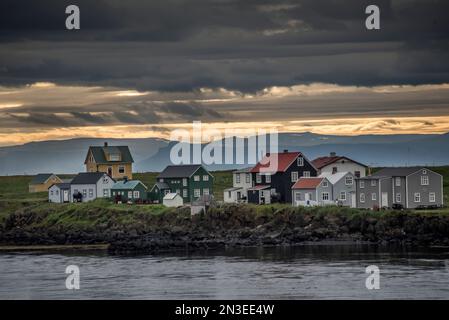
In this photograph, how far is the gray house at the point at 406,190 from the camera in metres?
95.6

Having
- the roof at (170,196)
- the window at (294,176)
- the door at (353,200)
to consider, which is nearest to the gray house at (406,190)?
the door at (353,200)

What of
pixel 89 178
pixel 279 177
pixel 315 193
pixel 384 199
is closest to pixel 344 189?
pixel 315 193

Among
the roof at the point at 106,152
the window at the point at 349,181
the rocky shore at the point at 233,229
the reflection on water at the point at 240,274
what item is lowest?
the reflection on water at the point at 240,274

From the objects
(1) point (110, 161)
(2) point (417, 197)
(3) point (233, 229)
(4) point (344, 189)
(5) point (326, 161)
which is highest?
(1) point (110, 161)

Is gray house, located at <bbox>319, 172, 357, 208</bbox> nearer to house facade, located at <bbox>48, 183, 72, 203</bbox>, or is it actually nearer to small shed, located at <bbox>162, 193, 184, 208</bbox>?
small shed, located at <bbox>162, 193, 184, 208</bbox>

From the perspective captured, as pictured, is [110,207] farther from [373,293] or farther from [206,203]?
[373,293]

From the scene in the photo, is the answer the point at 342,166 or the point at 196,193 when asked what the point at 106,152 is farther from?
the point at 342,166

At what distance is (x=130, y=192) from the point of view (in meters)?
109

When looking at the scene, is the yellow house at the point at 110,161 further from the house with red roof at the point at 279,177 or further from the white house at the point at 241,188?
the house with red roof at the point at 279,177

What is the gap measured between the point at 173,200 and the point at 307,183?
1297cm

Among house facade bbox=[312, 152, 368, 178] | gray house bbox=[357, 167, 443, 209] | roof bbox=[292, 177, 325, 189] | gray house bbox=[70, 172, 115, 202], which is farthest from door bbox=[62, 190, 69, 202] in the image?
gray house bbox=[357, 167, 443, 209]

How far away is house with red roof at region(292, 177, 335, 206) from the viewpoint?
321 feet

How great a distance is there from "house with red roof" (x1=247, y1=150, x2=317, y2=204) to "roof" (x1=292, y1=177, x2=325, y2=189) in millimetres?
1565

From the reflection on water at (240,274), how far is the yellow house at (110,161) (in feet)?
125
